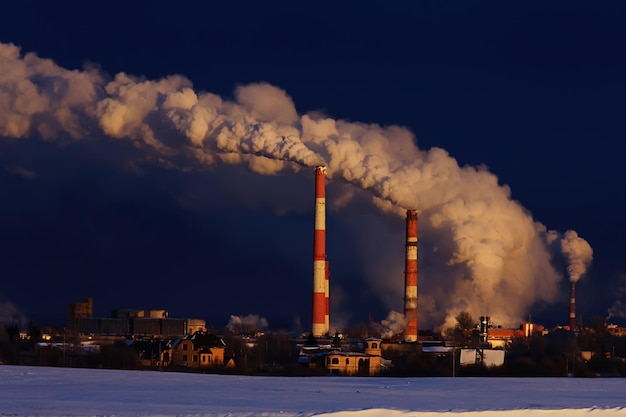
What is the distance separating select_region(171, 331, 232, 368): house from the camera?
1720 inches

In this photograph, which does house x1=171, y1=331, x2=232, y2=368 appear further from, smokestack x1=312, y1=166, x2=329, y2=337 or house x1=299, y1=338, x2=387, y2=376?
smokestack x1=312, y1=166, x2=329, y2=337

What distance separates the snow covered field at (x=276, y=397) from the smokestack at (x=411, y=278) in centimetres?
3210

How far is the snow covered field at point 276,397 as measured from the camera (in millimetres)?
14945

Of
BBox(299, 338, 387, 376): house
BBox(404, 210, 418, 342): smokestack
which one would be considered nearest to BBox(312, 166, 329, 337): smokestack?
BBox(404, 210, 418, 342): smokestack

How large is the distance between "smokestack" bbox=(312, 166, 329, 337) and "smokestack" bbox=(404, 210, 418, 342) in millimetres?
3996

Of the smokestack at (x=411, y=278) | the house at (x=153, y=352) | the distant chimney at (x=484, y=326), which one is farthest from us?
the distant chimney at (x=484, y=326)

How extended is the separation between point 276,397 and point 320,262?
3598cm

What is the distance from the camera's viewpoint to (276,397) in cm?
1716

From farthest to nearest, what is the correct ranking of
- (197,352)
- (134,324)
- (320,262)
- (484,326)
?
(134,324) < (484,326) < (320,262) < (197,352)

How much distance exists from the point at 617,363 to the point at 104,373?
2718 cm

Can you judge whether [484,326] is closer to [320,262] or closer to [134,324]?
[320,262]

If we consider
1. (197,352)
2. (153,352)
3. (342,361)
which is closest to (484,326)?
(342,361)

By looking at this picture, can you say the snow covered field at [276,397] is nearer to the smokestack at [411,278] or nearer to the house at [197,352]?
the house at [197,352]

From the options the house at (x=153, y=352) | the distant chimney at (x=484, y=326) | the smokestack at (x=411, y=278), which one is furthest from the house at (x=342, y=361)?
the distant chimney at (x=484, y=326)
